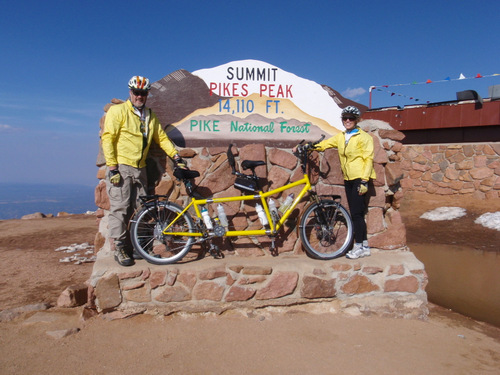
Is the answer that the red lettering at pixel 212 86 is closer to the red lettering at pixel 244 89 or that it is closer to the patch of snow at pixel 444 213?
the red lettering at pixel 244 89

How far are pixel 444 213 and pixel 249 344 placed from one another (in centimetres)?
872

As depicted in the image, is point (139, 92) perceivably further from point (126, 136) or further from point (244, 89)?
point (244, 89)

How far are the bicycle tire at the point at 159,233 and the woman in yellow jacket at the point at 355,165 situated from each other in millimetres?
1657

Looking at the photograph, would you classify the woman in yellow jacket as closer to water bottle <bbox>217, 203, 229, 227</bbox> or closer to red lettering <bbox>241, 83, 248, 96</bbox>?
red lettering <bbox>241, 83, 248, 96</bbox>

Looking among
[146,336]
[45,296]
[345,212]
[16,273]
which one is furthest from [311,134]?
[16,273]

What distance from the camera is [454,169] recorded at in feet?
37.2

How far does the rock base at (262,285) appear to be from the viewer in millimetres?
3844

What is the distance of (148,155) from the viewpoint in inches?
167

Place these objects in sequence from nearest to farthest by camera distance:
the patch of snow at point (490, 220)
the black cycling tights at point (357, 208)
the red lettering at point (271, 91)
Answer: the black cycling tights at point (357, 208) < the red lettering at point (271, 91) < the patch of snow at point (490, 220)

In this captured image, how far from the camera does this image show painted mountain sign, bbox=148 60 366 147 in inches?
172

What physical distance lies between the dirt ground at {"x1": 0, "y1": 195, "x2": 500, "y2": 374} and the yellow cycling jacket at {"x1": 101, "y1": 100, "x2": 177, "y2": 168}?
1.53 metres

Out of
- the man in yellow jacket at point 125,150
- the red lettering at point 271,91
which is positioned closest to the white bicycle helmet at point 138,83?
the man in yellow jacket at point 125,150

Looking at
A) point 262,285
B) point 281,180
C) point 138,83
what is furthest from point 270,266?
point 138,83

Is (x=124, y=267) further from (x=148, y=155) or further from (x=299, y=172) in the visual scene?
(x=299, y=172)
